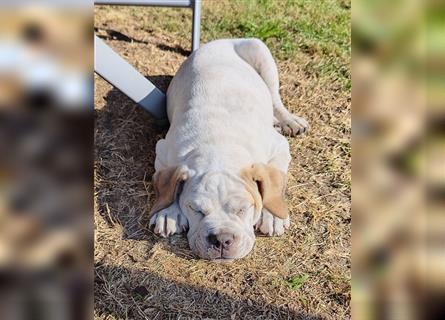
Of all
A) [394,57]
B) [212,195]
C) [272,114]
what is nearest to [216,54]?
[272,114]

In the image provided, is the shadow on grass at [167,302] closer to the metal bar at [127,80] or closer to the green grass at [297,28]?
the metal bar at [127,80]

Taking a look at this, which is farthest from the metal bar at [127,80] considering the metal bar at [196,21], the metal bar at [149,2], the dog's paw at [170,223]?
the dog's paw at [170,223]

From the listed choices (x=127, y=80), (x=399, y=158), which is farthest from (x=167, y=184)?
(x=399, y=158)

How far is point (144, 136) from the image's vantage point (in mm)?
4461

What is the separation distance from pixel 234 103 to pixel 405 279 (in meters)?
3.07

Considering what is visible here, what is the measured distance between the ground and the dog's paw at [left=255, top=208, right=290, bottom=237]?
4 centimetres

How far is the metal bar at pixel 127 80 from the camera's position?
13.8 feet

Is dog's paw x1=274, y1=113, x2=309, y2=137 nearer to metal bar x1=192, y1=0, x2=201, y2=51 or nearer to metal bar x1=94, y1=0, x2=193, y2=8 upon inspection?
metal bar x1=192, y1=0, x2=201, y2=51

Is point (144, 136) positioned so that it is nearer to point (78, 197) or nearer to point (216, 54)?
point (216, 54)

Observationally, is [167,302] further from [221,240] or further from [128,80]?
[128,80]

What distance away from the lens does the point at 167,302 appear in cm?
313

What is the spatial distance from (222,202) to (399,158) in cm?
236

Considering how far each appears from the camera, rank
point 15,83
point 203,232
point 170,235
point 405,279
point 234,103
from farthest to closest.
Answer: point 234,103, point 170,235, point 203,232, point 405,279, point 15,83

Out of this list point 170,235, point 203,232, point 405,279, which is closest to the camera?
point 405,279
